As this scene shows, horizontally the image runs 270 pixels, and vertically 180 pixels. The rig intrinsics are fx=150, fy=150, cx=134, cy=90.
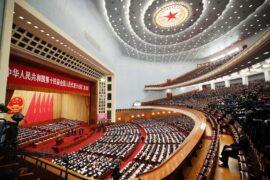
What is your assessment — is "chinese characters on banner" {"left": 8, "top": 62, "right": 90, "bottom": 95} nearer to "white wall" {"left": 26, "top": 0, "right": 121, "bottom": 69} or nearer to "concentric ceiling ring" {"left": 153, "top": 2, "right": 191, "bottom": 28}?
"white wall" {"left": 26, "top": 0, "right": 121, "bottom": 69}

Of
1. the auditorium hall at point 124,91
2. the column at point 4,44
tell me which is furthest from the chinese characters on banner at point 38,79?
the column at point 4,44

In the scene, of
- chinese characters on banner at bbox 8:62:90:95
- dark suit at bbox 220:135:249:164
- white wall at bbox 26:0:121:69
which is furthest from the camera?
chinese characters on banner at bbox 8:62:90:95

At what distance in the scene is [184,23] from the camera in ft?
46.9

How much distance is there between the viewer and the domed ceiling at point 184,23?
11.3 meters

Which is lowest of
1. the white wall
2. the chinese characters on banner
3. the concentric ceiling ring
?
the chinese characters on banner

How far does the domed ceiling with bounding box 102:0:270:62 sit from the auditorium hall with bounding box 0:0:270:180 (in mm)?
91

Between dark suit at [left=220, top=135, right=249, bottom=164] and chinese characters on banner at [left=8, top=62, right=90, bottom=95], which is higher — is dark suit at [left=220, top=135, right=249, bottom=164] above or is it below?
below

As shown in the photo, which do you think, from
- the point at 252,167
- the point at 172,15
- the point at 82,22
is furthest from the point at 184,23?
the point at 252,167

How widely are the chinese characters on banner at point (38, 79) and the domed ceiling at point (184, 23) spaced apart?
6.16 m

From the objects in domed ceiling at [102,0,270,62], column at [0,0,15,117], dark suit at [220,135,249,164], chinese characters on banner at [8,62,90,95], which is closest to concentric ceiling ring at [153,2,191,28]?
domed ceiling at [102,0,270,62]

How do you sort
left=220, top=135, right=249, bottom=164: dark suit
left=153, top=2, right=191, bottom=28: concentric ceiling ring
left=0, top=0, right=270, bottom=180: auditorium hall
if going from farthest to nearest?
left=153, top=2, right=191, bottom=28: concentric ceiling ring → left=220, top=135, right=249, bottom=164: dark suit → left=0, top=0, right=270, bottom=180: auditorium hall

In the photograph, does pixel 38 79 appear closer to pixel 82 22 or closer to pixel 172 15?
pixel 82 22

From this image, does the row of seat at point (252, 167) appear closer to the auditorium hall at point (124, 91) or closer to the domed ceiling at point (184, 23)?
the auditorium hall at point (124, 91)

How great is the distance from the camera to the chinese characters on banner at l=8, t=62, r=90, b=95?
7286 millimetres
